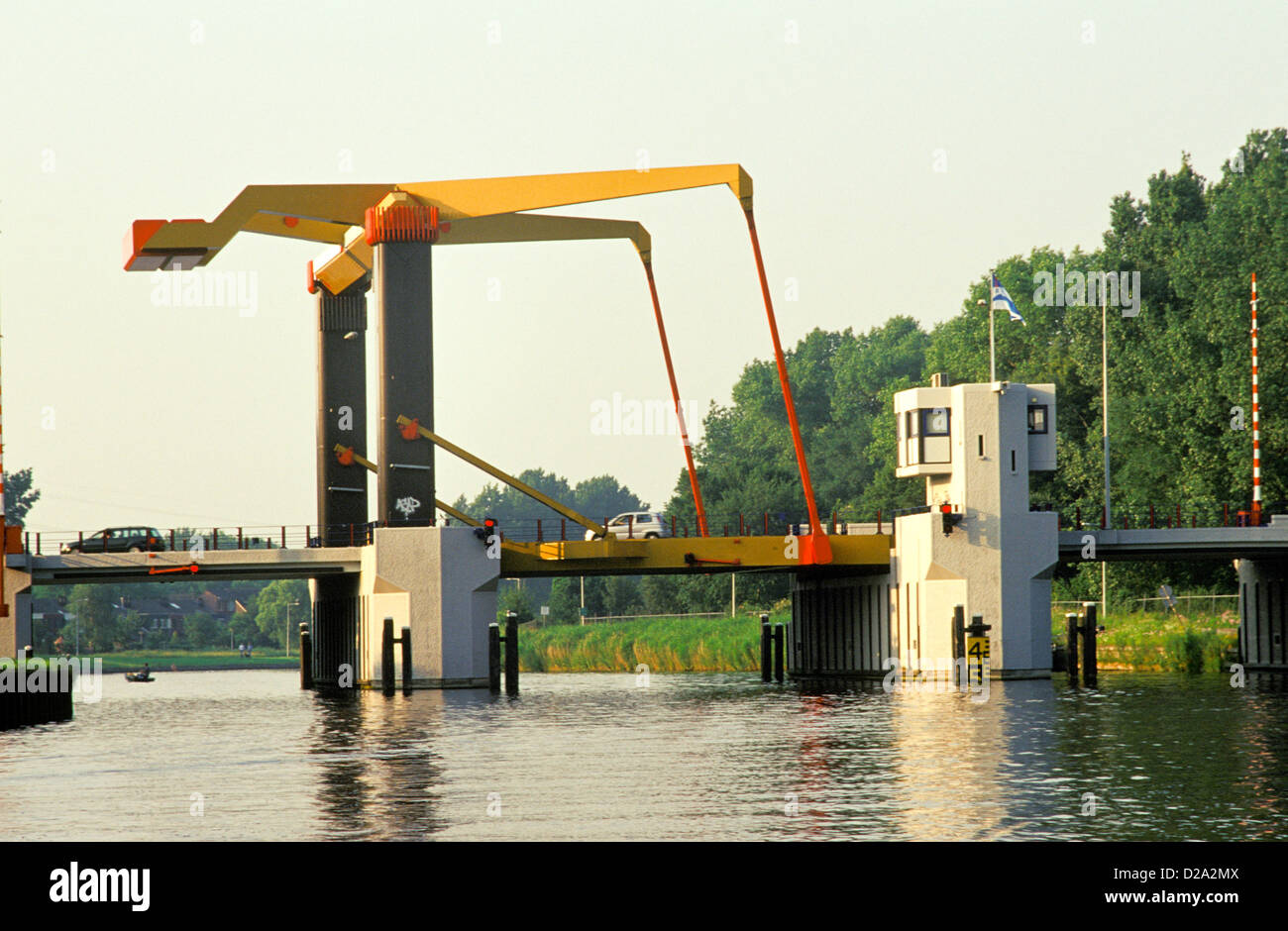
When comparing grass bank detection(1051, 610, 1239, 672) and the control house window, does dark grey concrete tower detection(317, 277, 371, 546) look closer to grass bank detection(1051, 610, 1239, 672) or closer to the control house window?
the control house window

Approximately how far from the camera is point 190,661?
455ft

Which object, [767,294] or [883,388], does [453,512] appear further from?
[883,388]

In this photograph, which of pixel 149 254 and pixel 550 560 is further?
pixel 550 560

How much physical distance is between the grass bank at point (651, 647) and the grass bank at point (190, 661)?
1721 inches

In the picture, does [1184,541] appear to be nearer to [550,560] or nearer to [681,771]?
[550,560]

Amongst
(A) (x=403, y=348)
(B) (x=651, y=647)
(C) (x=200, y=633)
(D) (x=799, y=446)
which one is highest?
(A) (x=403, y=348)

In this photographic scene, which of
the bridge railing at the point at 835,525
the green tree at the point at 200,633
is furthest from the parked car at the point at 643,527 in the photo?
the green tree at the point at 200,633

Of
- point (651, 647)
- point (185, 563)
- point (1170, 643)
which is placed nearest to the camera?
point (185, 563)

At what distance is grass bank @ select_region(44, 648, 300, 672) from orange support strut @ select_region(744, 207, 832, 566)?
280 feet

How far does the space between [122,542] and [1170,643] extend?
36.8m

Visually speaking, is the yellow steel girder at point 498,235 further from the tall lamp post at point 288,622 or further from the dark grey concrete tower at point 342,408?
the tall lamp post at point 288,622

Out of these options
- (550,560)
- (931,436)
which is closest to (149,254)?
(550,560)
